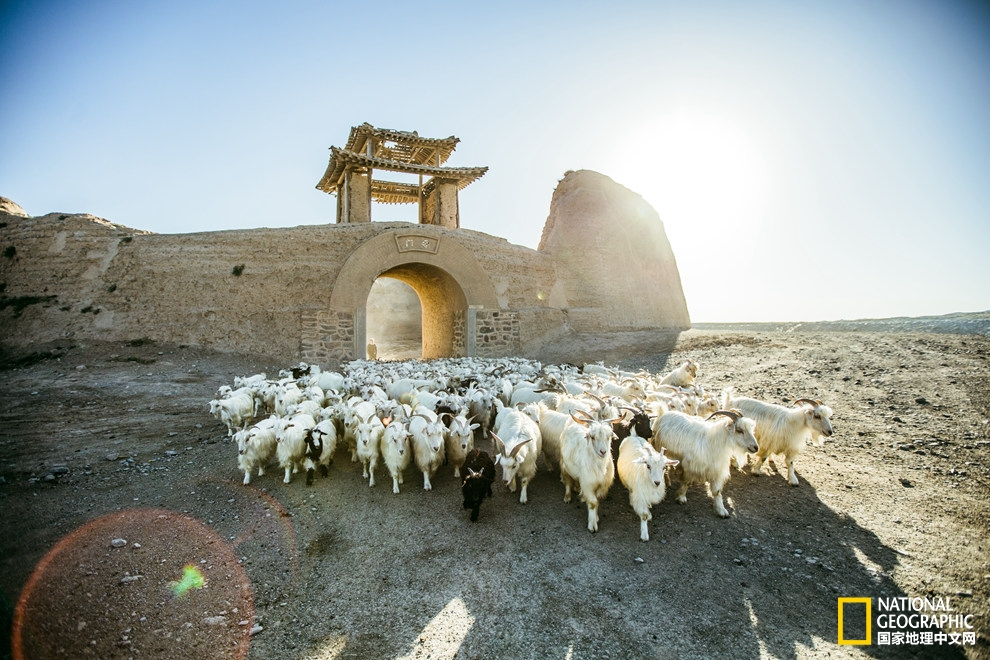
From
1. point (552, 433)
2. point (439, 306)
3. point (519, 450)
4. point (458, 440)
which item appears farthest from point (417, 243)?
point (519, 450)

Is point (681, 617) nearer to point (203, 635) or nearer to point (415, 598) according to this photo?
point (415, 598)

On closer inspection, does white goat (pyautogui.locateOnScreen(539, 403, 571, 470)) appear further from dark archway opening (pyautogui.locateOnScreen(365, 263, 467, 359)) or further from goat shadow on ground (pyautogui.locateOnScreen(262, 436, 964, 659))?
dark archway opening (pyautogui.locateOnScreen(365, 263, 467, 359))

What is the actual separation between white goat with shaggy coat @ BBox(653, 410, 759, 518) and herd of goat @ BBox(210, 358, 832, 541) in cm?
1

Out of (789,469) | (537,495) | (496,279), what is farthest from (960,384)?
(496,279)

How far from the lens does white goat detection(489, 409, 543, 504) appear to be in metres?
5.81

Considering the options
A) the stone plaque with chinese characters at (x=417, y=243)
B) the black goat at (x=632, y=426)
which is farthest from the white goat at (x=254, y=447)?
the stone plaque with chinese characters at (x=417, y=243)

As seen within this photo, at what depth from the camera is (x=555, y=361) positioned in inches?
696

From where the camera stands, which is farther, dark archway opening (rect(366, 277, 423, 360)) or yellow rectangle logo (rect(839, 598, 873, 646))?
dark archway opening (rect(366, 277, 423, 360))

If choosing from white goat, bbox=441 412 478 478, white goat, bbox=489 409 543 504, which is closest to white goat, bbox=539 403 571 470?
white goat, bbox=489 409 543 504

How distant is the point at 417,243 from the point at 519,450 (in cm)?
1203

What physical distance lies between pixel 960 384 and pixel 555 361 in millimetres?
11434

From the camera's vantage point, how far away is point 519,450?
19.6ft

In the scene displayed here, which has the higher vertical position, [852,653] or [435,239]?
[435,239]

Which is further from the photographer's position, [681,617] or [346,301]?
[346,301]
